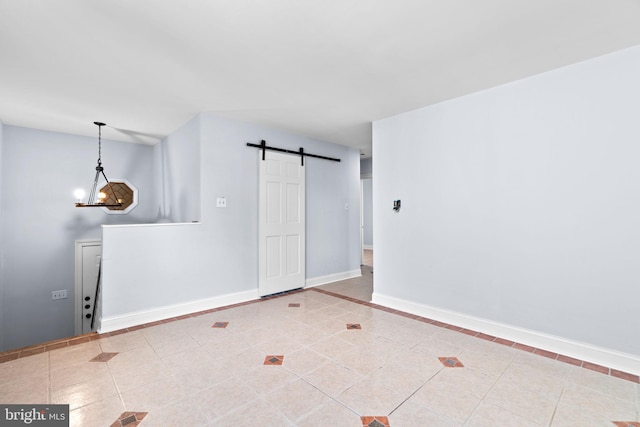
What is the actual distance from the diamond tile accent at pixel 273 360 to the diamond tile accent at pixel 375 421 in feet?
2.91

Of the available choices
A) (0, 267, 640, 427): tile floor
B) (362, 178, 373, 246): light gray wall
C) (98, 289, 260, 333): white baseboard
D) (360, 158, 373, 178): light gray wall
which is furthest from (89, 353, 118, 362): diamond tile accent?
(362, 178, 373, 246): light gray wall

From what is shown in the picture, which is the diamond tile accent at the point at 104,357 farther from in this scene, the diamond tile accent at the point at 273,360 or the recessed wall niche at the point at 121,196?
the recessed wall niche at the point at 121,196

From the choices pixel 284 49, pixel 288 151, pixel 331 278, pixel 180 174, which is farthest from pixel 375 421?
pixel 180 174

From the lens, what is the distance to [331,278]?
16.9 ft

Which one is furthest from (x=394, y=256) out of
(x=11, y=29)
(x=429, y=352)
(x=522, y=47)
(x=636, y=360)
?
(x=11, y=29)

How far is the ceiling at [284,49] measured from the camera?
1.86 metres

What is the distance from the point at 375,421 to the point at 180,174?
13.2 ft

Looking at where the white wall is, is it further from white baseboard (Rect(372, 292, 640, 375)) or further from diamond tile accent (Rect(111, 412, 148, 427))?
white baseboard (Rect(372, 292, 640, 375))

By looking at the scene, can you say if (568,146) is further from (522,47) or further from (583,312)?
(583,312)

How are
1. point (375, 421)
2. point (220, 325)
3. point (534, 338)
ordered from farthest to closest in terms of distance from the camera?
point (220, 325), point (534, 338), point (375, 421)

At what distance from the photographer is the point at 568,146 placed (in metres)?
2.53

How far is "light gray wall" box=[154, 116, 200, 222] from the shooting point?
3917 millimetres

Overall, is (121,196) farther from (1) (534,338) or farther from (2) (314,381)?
(1) (534,338)

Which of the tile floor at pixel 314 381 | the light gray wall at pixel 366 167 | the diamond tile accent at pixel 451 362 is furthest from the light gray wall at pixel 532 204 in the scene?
the light gray wall at pixel 366 167
